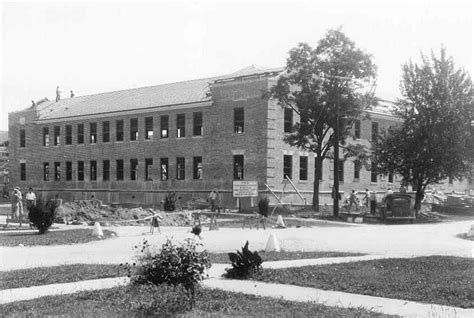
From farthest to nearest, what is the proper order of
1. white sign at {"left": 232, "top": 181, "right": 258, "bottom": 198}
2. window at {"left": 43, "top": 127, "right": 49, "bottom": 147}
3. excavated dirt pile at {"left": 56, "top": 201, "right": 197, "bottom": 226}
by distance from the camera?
window at {"left": 43, "top": 127, "right": 49, "bottom": 147}
white sign at {"left": 232, "top": 181, "right": 258, "bottom": 198}
excavated dirt pile at {"left": 56, "top": 201, "right": 197, "bottom": 226}

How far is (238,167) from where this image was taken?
1687 inches

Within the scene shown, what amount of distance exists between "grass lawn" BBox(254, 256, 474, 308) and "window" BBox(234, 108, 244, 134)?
2919 centimetres

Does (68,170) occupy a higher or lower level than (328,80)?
lower

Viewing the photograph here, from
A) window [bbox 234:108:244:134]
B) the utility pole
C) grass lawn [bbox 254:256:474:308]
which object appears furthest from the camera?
window [bbox 234:108:244:134]

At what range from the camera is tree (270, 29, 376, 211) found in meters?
37.4

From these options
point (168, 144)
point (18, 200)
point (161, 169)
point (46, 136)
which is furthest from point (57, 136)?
point (18, 200)

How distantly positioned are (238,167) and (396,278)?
31503 mm

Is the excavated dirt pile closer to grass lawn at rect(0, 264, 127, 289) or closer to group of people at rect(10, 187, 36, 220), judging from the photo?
group of people at rect(10, 187, 36, 220)

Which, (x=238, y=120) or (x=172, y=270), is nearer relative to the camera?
(x=172, y=270)

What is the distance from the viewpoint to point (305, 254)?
16.2m

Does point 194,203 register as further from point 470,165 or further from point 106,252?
point 106,252

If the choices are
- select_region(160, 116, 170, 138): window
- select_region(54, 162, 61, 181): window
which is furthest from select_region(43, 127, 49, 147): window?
select_region(160, 116, 170, 138): window

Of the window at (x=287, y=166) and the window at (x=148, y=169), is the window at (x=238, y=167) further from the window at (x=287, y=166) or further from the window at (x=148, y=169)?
the window at (x=148, y=169)

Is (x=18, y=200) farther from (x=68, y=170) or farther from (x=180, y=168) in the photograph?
(x=68, y=170)
